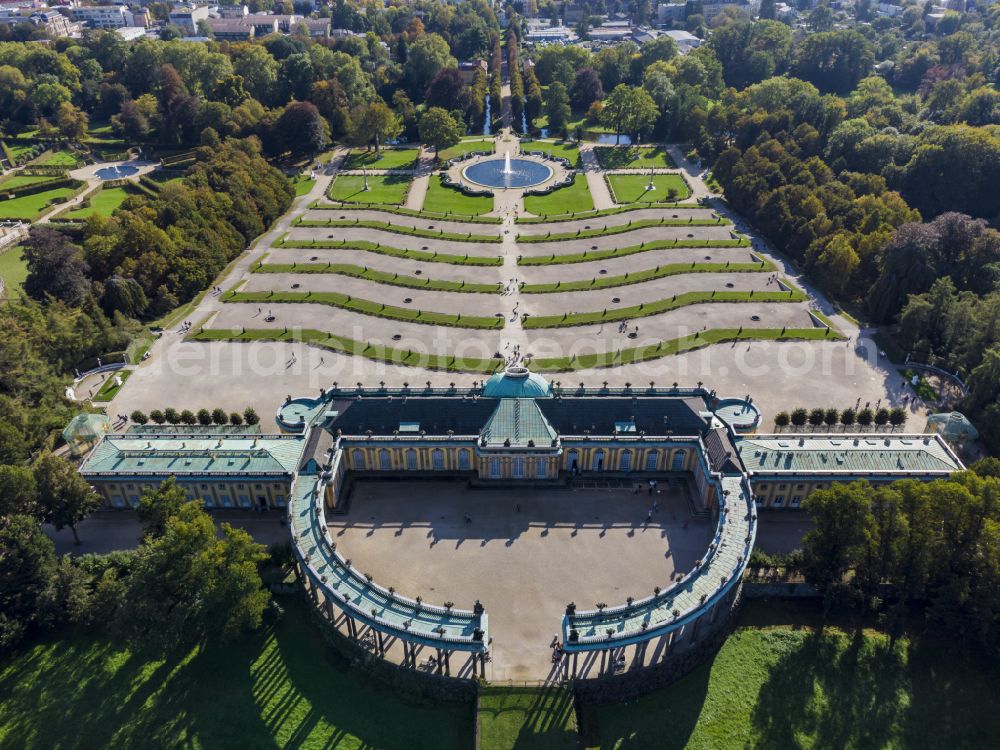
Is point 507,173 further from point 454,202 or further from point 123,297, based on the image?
point 123,297

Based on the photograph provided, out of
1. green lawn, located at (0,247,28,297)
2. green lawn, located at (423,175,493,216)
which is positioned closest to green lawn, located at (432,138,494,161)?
green lawn, located at (423,175,493,216)

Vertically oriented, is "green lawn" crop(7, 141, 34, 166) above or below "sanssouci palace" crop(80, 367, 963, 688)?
above

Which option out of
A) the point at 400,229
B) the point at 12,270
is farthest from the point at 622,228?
the point at 12,270

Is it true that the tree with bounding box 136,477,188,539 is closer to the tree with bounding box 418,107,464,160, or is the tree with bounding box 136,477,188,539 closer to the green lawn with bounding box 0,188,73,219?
the green lawn with bounding box 0,188,73,219

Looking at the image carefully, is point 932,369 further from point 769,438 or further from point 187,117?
point 187,117

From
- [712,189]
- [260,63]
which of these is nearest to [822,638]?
[712,189]

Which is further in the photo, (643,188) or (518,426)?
(643,188)

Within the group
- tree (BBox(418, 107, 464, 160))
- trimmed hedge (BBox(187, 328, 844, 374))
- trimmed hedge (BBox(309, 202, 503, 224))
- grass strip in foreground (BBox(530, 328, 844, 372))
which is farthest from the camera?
tree (BBox(418, 107, 464, 160))
